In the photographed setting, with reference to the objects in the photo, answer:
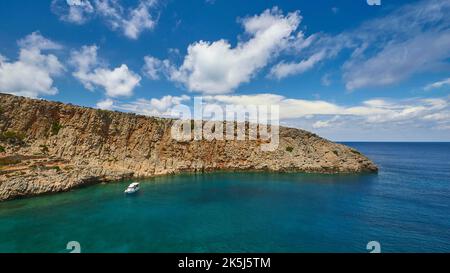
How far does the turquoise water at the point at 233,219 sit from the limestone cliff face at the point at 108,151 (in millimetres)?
4604

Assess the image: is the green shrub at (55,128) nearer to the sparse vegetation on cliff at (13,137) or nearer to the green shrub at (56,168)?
the sparse vegetation on cliff at (13,137)

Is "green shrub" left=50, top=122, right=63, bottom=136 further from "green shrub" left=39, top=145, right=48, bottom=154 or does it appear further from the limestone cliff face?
"green shrub" left=39, top=145, right=48, bottom=154

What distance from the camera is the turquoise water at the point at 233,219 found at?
2308cm

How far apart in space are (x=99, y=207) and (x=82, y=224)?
6.81 meters

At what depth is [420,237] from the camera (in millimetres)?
25375

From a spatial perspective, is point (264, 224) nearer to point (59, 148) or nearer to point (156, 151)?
point (156, 151)

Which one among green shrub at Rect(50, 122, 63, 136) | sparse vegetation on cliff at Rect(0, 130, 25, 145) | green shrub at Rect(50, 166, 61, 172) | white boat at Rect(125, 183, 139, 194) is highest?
green shrub at Rect(50, 122, 63, 136)

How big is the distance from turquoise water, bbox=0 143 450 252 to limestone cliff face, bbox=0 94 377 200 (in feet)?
15.1

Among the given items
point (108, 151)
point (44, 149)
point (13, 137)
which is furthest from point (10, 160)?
point (108, 151)

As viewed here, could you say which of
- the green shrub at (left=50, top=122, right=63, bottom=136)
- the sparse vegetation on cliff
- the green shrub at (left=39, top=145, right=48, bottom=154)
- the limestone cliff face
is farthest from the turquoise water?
the sparse vegetation on cliff

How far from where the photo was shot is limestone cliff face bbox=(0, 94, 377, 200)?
142 feet

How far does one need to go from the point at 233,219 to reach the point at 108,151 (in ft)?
138

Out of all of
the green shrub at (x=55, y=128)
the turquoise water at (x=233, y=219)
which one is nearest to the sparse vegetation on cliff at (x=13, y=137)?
the green shrub at (x=55, y=128)
